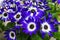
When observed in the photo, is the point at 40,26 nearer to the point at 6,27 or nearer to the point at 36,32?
the point at 36,32

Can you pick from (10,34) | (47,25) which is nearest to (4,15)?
(10,34)

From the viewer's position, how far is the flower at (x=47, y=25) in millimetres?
706

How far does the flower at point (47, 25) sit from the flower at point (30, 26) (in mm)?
24

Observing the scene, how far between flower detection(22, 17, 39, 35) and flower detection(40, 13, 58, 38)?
24 millimetres

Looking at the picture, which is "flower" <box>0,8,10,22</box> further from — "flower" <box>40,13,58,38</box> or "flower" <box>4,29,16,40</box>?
"flower" <box>40,13,58,38</box>

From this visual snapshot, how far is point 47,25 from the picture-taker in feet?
2.39

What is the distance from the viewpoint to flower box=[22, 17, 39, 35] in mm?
703

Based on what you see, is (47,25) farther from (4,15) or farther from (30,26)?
(4,15)

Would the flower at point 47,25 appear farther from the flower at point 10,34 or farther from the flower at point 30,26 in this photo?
the flower at point 10,34

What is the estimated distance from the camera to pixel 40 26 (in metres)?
0.71

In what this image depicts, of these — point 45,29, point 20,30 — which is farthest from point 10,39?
point 45,29

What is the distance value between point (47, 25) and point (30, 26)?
69mm

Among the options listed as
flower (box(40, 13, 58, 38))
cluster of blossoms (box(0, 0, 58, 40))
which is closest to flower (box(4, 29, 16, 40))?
cluster of blossoms (box(0, 0, 58, 40))

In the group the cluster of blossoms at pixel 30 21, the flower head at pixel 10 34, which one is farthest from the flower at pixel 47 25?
the flower head at pixel 10 34
